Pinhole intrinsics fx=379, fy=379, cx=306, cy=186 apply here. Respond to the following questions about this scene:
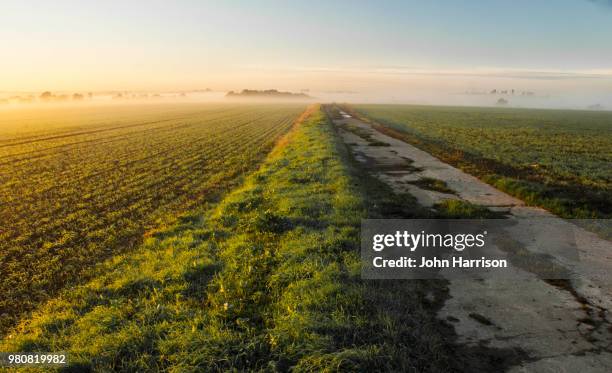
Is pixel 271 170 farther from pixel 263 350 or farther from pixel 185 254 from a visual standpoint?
pixel 263 350

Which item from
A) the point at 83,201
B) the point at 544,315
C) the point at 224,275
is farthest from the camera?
the point at 83,201

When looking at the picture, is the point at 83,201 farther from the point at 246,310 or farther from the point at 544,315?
the point at 544,315

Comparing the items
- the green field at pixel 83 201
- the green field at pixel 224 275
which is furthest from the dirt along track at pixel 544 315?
the green field at pixel 83 201

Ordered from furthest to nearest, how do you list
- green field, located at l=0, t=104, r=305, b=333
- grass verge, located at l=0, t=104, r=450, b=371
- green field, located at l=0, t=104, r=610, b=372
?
green field, located at l=0, t=104, r=305, b=333, green field, located at l=0, t=104, r=610, b=372, grass verge, located at l=0, t=104, r=450, b=371

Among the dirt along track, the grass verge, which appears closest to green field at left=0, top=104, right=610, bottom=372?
the grass verge

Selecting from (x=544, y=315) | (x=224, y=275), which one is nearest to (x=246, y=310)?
(x=224, y=275)

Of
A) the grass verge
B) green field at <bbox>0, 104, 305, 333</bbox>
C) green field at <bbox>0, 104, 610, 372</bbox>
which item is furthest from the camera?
green field at <bbox>0, 104, 305, 333</bbox>

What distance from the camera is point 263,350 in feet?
16.2

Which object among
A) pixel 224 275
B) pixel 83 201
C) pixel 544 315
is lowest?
pixel 83 201

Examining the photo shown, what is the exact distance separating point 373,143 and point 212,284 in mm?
23859

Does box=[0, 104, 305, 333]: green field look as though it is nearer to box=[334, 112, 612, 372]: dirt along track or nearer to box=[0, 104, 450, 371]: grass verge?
box=[0, 104, 450, 371]: grass verge

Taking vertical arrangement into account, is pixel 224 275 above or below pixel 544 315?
below

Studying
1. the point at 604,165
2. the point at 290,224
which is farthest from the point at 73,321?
the point at 604,165

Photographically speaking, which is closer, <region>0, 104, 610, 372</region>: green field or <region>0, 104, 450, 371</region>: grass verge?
<region>0, 104, 450, 371</region>: grass verge
